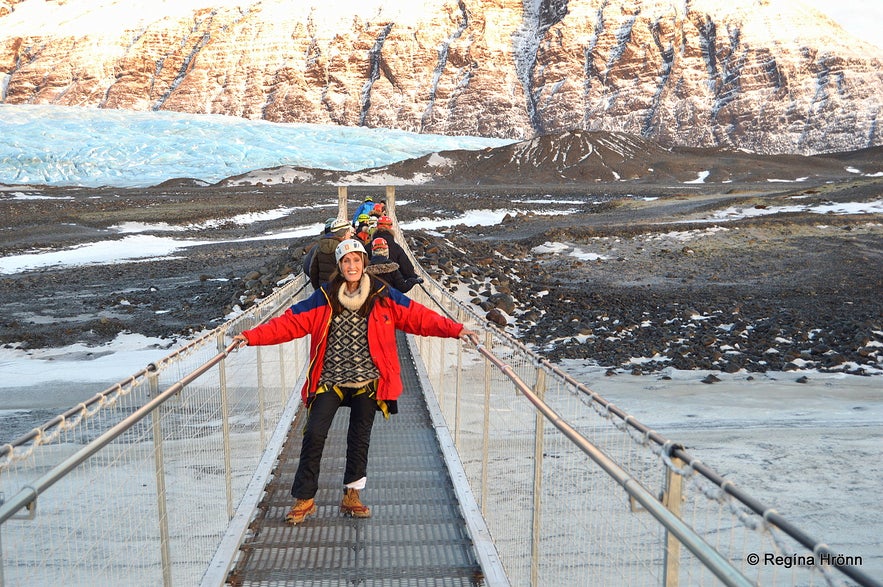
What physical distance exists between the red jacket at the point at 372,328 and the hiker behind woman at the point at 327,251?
2419 millimetres

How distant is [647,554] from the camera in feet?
10.1

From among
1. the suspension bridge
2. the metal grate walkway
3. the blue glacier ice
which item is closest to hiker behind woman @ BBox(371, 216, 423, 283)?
the suspension bridge

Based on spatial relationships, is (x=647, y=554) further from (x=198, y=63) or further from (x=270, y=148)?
(x=198, y=63)

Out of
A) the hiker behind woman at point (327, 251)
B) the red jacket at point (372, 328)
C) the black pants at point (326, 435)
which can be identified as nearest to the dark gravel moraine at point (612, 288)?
the hiker behind woman at point (327, 251)

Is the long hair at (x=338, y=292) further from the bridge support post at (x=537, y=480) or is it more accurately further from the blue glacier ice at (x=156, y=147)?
the blue glacier ice at (x=156, y=147)

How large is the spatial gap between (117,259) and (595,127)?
450ft

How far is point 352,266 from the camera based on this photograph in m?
4.69

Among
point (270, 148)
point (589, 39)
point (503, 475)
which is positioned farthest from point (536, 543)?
point (589, 39)

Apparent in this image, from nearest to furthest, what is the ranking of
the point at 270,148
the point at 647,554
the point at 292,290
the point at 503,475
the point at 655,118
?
the point at 647,554 → the point at 503,475 → the point at 292,290 → the point at 270,148 → the point at 655,118

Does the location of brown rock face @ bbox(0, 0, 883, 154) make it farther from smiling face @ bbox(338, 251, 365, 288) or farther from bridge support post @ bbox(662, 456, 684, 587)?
bridge support post @ bbox(662, 456, 684, 587)

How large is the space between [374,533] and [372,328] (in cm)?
126

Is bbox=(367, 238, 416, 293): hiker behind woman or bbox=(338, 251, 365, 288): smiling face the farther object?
bbox=(367, 238, 416, 293): hiker behind woman

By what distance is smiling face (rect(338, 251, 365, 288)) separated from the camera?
15.4ft

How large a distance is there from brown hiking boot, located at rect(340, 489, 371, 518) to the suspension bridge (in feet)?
0.17
